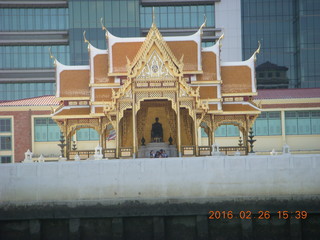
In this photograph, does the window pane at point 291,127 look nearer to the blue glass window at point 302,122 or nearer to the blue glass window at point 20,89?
the blue glass window at point 302,122

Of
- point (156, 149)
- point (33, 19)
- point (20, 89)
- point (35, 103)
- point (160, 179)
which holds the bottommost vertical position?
point (160, 179)

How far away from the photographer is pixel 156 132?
4844 centimetres

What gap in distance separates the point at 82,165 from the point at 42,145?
1187 inches

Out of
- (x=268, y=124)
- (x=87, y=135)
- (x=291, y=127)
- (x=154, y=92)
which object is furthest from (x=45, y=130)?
(x=291, y=127)

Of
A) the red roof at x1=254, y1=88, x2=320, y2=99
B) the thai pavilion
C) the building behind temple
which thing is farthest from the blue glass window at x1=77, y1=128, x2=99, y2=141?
the building behind temple

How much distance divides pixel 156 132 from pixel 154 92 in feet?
15.9

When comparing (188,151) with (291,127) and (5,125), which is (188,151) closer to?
(291,127)

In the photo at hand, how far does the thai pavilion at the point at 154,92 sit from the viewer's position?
44.5 metres

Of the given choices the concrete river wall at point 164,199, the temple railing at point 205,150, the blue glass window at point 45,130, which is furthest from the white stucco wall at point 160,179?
the blue glass window at point 45,130

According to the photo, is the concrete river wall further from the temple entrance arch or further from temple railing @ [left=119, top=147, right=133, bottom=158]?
the temple entrance arch

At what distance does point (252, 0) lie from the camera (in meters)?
92.1

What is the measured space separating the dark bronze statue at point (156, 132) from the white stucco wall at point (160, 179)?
29.9 ft

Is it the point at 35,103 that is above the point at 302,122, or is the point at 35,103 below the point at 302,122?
above

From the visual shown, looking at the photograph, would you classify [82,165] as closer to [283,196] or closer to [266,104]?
[283,196]
